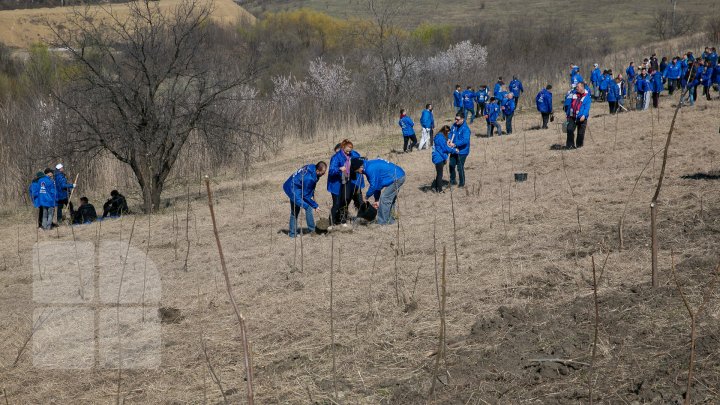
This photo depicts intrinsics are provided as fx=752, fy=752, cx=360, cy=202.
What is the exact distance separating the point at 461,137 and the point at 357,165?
4006mm

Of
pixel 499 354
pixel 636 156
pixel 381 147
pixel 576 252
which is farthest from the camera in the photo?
pixel 381 147

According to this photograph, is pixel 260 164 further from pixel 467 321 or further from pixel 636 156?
pixel 467 321

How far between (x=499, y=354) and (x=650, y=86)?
18615 mm

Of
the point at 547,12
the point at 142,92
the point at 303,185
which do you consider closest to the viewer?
the point at 303,185

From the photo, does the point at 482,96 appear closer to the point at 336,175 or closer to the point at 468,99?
the point at 468,99

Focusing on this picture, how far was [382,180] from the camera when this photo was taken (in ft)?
38.9

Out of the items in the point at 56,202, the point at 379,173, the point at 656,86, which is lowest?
the point at 56,202

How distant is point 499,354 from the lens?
6.11 meters

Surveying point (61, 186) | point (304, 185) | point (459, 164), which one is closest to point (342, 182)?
point (304, 185)

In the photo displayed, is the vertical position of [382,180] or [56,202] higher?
[382,180]

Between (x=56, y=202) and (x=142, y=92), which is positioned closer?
(x=142, y=92)

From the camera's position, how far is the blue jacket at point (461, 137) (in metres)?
14.9

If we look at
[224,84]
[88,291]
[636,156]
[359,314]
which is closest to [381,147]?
[224,84]

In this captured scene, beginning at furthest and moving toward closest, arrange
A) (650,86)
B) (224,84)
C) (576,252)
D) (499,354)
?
(650,86) → (224,84) → (576,252) → (499,354)
